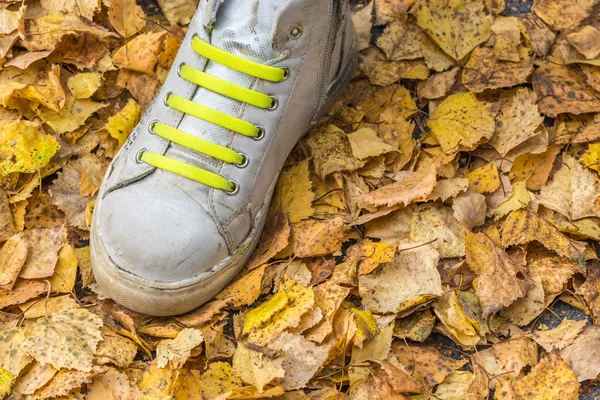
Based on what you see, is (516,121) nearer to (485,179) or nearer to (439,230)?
(485,179)

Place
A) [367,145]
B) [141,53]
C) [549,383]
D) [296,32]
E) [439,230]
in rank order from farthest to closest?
[141,53]
[367,145]
[439,230]
[296,32]
[549,383]

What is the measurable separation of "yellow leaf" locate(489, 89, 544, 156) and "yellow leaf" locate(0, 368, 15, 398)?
110 centimetres

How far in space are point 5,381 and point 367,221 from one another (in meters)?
0.77

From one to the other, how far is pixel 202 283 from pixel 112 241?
0.19 meters

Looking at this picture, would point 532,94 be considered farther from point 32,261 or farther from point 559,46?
point 32,261

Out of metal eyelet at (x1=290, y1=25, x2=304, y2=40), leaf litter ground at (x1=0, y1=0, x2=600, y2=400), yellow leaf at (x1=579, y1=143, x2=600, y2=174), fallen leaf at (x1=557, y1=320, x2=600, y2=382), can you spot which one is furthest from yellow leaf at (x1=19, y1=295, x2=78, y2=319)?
yellow leaf at (x1=579, y1=143, x2=600, y2=174)

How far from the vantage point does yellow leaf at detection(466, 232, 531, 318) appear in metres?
1.41

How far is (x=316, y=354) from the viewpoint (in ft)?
4.39

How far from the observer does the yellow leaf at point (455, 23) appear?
180 cm

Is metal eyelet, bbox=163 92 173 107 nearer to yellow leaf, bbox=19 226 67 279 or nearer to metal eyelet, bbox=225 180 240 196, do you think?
metal eyelet, bbox=225 180 240 196

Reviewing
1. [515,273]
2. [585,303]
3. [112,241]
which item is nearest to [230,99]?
[112,241]

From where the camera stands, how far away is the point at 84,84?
175 cm

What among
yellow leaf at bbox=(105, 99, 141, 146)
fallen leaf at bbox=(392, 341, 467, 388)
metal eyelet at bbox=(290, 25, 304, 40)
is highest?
metal eyelet at bbox=(290, 25, 304, 40)

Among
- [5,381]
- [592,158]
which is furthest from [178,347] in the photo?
[592,158]
